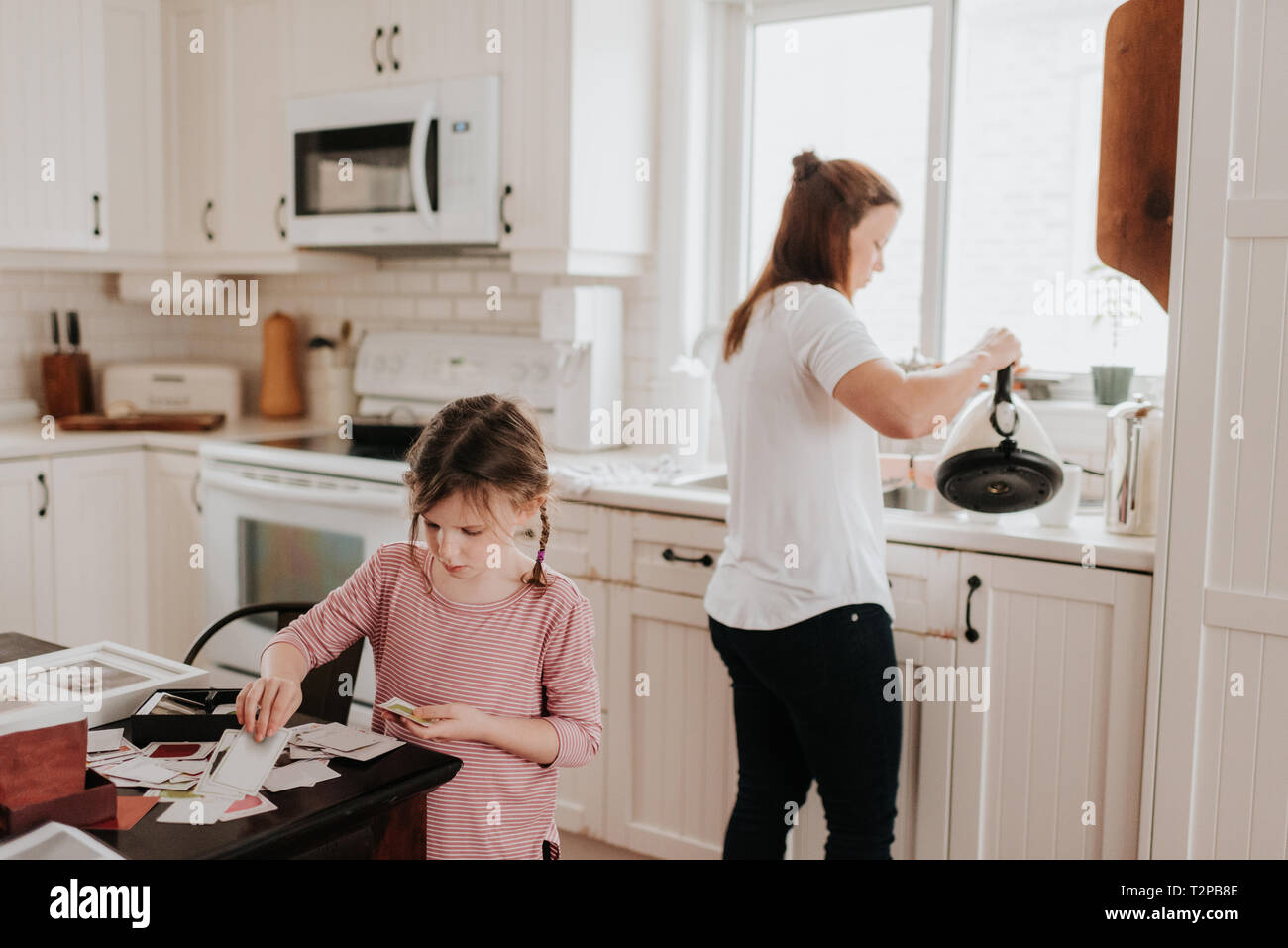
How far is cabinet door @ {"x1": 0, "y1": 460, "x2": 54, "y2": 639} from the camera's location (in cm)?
322

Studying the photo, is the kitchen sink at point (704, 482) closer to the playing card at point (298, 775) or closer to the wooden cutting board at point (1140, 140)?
the wooden cutting board at point (1140, 140)

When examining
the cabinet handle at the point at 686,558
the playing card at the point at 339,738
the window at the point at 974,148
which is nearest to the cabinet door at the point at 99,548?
the cabinet handle at the point at 686,558

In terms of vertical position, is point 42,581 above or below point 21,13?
below

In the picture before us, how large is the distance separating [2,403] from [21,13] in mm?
1184

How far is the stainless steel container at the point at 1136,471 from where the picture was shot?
2105mm

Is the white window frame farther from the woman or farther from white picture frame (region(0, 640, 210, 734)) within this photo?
white picture frame (region(0, 640, 210, 734))

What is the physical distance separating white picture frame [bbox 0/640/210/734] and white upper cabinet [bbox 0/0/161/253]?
85.0 inches

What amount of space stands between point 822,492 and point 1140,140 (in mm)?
949

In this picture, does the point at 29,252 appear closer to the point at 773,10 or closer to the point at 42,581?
the point at 42,581

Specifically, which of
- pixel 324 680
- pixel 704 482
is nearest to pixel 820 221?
pixel 704 482

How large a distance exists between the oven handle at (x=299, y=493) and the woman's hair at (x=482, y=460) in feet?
4.40

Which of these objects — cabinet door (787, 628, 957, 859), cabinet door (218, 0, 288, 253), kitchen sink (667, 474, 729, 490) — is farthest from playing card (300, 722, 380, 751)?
cabinet door (218, 0, 288, 253)
